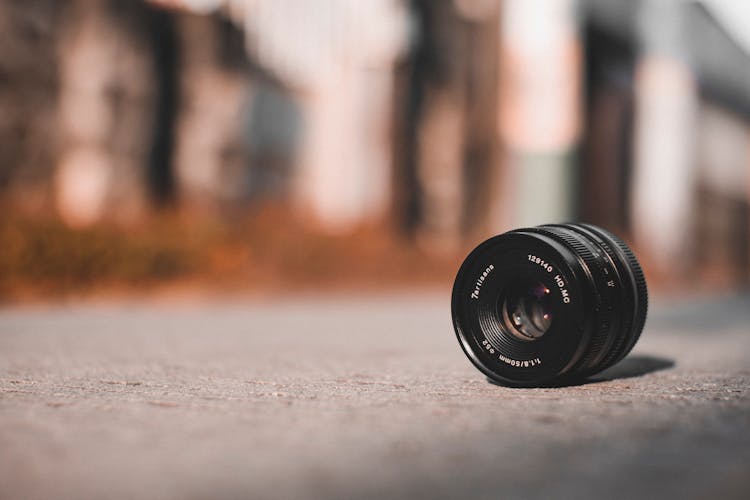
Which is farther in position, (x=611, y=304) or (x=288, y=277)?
(x=288, y=277)

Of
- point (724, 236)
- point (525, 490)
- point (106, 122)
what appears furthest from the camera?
point (724, 236)

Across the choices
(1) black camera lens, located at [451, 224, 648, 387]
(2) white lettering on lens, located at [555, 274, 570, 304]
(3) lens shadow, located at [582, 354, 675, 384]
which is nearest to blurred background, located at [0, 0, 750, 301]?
(3) lens shadow, located at [582, 354, 675, 384]

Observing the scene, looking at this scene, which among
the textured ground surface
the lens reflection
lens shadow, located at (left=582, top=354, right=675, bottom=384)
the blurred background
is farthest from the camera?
the blurred background

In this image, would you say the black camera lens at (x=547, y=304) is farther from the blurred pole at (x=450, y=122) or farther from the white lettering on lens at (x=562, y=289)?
the blurred pole at (x=450, y=122)

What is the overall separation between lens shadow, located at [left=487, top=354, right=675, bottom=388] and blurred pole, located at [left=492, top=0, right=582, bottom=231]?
14.0 m

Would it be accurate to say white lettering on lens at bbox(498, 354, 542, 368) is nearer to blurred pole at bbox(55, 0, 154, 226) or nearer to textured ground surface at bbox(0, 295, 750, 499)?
textured ground surface at bbox(0, 295, 750, 499)

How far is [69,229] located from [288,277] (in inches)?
152

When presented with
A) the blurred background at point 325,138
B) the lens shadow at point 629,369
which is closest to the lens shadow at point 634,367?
the lens shadow at point 629,369

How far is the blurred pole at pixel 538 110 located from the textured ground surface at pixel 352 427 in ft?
48.3

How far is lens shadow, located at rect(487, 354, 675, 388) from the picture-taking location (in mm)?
3403

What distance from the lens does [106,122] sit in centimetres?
1139

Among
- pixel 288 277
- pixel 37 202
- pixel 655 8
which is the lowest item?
pixel 288 277

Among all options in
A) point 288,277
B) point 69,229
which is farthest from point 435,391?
point 288,277

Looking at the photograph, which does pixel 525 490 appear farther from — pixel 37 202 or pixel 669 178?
pixel 669 178
